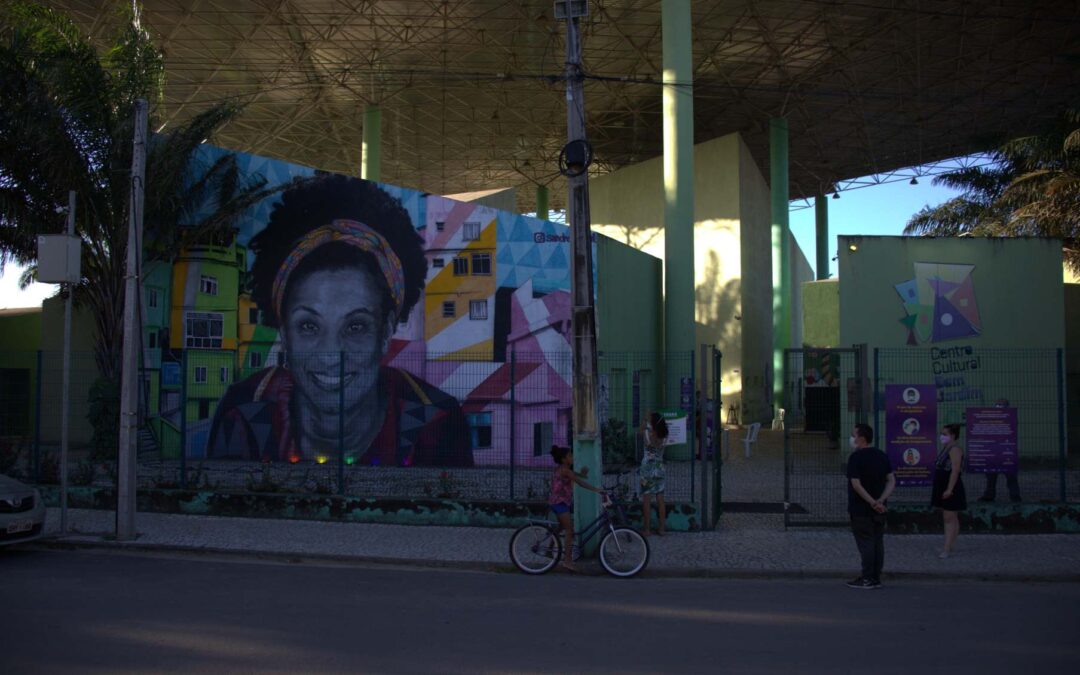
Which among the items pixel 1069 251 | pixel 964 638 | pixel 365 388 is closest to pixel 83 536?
pixel 365 388

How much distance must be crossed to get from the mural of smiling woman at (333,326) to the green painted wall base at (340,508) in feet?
15.0

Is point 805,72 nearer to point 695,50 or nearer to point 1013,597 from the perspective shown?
point 695,50

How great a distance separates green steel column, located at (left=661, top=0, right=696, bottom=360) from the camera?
2267 centimetres

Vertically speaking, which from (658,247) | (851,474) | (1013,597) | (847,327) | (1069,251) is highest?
(658,247)

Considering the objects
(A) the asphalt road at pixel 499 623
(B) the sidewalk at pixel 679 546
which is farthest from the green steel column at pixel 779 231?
(A) the asphalt road at pixel 499 623

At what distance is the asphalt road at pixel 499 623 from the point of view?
6152mm

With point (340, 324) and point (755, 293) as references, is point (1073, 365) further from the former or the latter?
point (755, 293)

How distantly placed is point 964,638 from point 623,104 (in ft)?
106

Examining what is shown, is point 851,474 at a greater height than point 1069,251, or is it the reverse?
point 1069,251

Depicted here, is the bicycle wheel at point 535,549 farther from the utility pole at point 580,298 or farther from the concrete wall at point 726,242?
the concrete wall at point 726,242

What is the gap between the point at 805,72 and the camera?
111 feet

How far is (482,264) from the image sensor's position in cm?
1880

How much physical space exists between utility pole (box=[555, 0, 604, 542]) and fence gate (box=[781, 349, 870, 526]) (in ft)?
9.75

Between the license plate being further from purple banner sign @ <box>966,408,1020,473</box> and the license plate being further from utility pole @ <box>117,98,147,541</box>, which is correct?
purple banner sign @ <box>966,408,1020,473</box>
